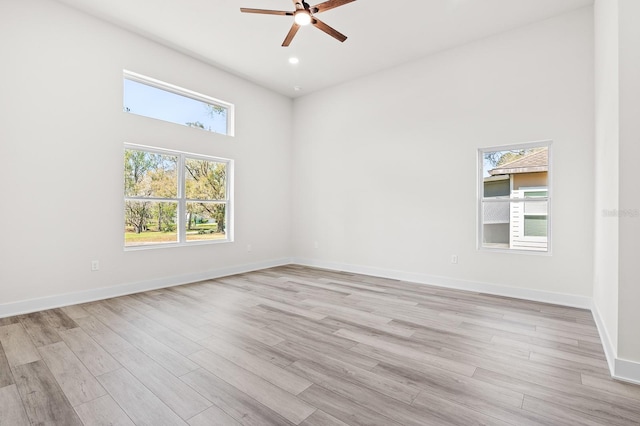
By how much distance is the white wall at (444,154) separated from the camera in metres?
3.70

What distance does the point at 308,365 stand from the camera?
224cm

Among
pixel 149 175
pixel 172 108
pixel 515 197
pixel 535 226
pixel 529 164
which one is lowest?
pixel 535 226

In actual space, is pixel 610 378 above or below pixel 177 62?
below

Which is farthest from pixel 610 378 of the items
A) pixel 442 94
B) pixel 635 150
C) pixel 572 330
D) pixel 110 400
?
pixel 442 94

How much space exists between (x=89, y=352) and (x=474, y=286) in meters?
4.51

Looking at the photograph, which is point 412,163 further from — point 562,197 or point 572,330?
point 572,330

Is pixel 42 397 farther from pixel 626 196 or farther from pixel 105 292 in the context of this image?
pixel 626 196

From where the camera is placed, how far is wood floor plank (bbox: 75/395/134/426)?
5.32 ft

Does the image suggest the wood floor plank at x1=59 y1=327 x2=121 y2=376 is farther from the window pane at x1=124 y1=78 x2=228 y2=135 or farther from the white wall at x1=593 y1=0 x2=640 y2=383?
the white wall at x1=593 y1=0 x2=640 y2=383

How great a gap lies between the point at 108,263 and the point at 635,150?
212 inches

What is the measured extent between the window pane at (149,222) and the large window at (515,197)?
15.4 feet

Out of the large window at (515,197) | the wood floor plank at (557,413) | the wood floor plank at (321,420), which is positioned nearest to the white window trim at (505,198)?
the large window at (515,197)

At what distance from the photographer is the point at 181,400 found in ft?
5.95

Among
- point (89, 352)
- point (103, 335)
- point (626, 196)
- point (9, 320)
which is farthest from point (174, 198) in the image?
point (626, 196)
